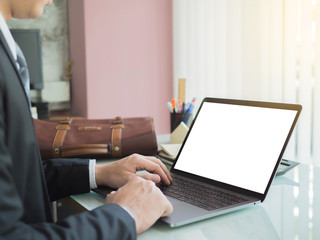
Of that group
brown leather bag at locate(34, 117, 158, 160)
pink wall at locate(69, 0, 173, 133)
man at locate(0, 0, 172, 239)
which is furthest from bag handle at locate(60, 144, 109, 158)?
pink wall at locate(69, 0, 173, 133)

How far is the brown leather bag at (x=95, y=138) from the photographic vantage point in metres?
1.37

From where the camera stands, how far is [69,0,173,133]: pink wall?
321 cm

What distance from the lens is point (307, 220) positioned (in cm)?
81

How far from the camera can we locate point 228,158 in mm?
1003

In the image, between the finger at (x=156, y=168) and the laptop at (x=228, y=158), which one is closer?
the laptop at (x=228, y=158)

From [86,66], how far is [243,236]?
8.59 feet

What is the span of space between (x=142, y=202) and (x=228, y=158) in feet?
1.02

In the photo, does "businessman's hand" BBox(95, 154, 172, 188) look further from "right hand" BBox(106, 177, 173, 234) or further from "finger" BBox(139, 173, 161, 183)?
"right hand" BBox(106, 177, 173, 234)

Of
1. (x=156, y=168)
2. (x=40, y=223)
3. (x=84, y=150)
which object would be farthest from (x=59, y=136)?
(x=40, y=223)

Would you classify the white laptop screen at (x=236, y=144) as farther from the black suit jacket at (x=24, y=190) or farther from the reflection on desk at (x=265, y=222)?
the black suit jacket at (x=24, y=190)

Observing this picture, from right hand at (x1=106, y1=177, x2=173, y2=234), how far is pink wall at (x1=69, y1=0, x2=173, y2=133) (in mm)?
2470

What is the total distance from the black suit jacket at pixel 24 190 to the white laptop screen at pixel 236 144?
34 centimetres

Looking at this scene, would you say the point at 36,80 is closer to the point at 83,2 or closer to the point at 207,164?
the point at 83,2

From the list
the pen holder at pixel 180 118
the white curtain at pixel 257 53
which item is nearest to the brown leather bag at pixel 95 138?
the pen holder at pixel 180 118
